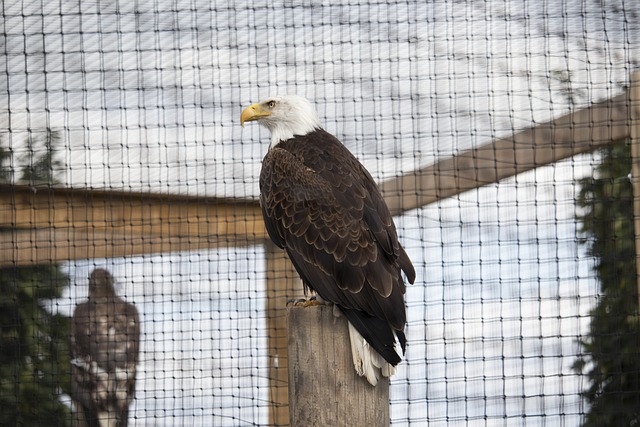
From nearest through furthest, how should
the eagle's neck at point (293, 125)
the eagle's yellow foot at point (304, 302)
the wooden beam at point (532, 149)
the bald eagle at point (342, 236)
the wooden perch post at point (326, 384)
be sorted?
the wooden perch post at point (326, 384), the bald eagle at point (342, 236), the eagle's yellow foot at point (304, 302), the eagle's neck at point (293, 125), the wooden beam at point (532, 149)

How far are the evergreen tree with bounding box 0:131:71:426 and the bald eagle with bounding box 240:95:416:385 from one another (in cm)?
137

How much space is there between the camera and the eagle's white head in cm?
338

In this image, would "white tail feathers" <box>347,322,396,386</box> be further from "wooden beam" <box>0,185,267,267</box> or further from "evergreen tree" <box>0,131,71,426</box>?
"evergreen tree" <box>0,131,71,426</box>

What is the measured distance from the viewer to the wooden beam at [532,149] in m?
3.72

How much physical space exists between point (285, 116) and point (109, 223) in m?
1.06

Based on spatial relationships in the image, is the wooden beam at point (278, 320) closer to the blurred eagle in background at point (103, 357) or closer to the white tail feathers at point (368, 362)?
the blurred eagle in background at point (103, 357)

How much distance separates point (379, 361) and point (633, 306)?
5.73 ft

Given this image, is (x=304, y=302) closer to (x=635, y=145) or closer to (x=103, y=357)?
(x=635, y=145)

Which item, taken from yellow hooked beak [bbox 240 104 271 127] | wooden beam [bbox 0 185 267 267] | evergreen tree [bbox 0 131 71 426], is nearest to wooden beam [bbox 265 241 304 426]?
wooden beam [bbox 0 185 267 267]

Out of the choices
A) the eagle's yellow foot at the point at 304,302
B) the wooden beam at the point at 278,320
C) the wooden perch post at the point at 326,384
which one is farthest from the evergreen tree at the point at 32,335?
the wooden perch post at the point at 326,384

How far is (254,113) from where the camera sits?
3443 millimetres

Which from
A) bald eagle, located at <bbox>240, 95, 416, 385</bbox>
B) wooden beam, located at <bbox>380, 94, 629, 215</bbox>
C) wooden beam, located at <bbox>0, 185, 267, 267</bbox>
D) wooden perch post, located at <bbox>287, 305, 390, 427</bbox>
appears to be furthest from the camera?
wooden beam, located at <bbox>0, 185, 267, 267</bbox>

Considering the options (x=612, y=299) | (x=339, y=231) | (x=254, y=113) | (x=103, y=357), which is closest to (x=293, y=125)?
(x=254, y=113)

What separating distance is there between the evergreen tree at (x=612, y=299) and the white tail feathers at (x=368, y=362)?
5.15ft
